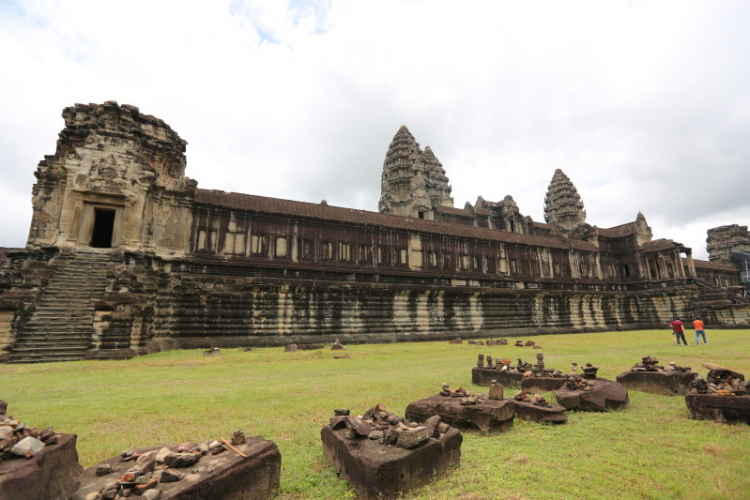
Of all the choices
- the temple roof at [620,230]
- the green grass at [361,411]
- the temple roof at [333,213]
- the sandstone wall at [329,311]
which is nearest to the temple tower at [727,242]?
the temple roof at [620,230]

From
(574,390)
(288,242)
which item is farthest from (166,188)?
(574,390)

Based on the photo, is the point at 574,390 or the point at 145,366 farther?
the point at 145,366

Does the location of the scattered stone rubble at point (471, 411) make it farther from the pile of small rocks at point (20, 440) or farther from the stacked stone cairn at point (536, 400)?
the pile of small rocks at point (20, 440)

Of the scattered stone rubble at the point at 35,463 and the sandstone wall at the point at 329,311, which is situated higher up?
the sandstone wall at the point at 329,311

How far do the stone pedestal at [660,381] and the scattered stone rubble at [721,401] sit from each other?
145 centimetres

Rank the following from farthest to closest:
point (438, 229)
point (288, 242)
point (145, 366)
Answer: point (438, 229) < point (288, 242) < point (145, 366)

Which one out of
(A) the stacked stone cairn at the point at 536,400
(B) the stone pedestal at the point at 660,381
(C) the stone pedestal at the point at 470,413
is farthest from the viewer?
(B) the stone pedestal at the point at 660,381

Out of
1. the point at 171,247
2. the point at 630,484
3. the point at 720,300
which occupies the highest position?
the point at 171,247

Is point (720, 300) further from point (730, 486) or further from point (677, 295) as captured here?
point (730, 486)

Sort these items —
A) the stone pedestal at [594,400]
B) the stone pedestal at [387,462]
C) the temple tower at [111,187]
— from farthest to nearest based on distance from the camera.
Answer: the temple tower at [111,187] < the stone pedestal at [594,400] < the stone pedestal at [387,462]

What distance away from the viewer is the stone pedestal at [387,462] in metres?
3.37

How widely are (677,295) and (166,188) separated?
42.8 m

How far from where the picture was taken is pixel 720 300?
1260 inches

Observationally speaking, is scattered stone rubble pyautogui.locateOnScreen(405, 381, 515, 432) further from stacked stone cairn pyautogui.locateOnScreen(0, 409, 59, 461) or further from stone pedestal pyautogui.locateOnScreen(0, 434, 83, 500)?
stacked stone cairn pyautogui.locateOnScreen(0, 409, 59, 461)
